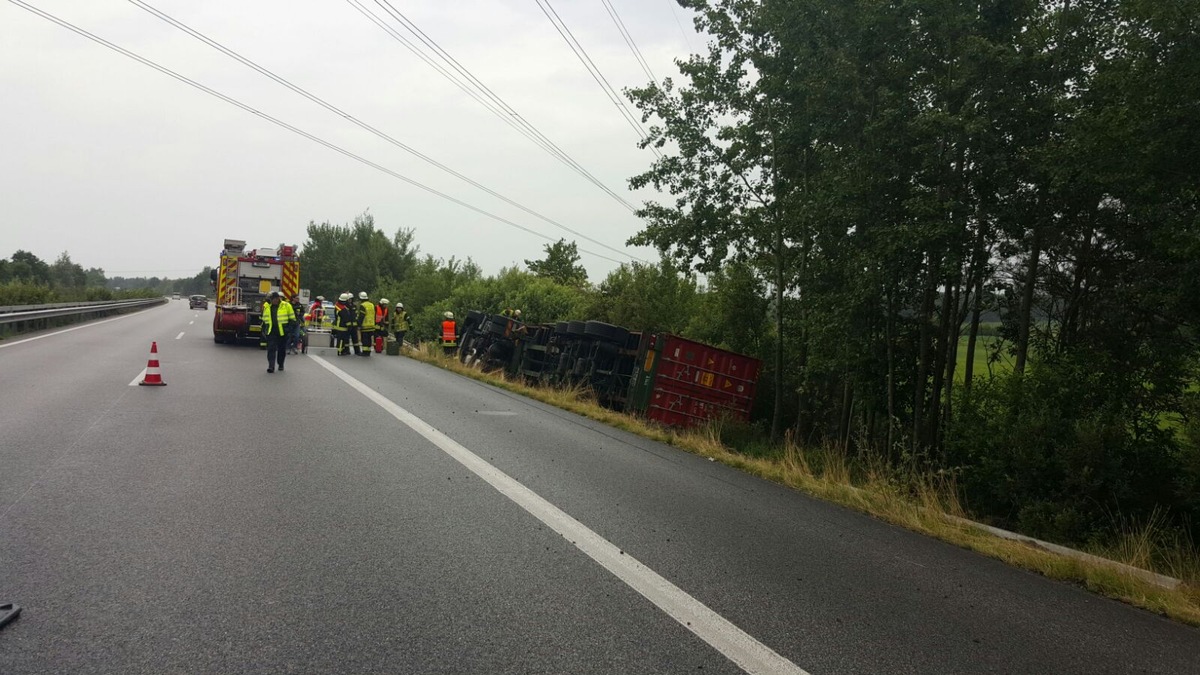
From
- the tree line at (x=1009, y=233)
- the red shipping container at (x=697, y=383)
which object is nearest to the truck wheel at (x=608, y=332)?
the red shipping container at (x=697, y=383)

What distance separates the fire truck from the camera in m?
25.4

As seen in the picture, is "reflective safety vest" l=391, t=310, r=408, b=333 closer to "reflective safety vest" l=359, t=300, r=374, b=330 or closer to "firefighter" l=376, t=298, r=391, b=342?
"firefighter" l=376, t=298, r=391, b=342

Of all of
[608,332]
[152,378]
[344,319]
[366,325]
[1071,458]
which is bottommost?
[152,378]

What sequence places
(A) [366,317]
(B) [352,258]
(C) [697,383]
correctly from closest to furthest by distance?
(C) [697,383], (A) [366,317], (B) [352,258]

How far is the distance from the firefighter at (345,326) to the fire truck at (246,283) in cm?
205

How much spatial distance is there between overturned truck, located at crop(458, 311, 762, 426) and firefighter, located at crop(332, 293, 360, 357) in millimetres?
7029

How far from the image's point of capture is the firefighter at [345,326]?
2455cm

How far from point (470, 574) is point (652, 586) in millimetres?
1053

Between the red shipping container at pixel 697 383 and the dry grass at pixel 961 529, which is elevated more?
the red shipping container at pixel 697 383

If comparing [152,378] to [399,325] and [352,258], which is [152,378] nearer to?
[399,325]

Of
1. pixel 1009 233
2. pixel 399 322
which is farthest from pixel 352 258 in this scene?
pixel 1009 233

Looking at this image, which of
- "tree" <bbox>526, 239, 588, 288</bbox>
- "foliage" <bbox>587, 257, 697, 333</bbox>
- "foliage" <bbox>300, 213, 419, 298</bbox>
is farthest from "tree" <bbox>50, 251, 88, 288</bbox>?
"foliage" <bbox>587, 257, 697, 333</bbox>

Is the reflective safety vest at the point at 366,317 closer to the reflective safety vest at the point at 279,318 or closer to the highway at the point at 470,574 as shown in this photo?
the reflective safety vest at the point at 279,318

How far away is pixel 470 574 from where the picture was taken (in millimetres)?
4645
